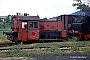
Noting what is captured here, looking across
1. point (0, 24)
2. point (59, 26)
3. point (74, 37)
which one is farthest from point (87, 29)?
point (0, 24)

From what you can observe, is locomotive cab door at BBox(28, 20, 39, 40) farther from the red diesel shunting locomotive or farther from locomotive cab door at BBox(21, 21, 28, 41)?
locomotive cab door at BBox(21, 21, 28, 41)

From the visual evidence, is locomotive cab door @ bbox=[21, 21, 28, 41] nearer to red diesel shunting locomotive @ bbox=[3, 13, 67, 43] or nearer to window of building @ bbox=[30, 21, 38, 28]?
red diesel shunting locomotive @ bbox=[3, 13, 67, 43]

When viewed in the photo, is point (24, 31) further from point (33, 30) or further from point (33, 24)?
point (33, 24)

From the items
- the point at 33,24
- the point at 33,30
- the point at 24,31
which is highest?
the point at 33,24

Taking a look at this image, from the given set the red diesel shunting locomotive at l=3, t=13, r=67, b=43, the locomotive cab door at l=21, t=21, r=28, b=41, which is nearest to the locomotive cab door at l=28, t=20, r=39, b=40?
the red diesel shunting locomotive at l=3, t=13, r=67, b=43

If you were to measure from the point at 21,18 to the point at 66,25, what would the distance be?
7871 mm

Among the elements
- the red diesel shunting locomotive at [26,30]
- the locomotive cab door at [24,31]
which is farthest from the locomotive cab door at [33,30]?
the locomotive cab door at [24,31]

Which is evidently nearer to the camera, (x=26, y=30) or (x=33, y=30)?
(x=26, y=30)

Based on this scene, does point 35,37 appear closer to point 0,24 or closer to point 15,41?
point 15,41

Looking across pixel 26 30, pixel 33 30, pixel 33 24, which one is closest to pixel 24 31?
pixel 26 30

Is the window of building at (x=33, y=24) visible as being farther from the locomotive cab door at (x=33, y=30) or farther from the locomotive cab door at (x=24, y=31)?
the locomotive cab door at (x=24, y=31)

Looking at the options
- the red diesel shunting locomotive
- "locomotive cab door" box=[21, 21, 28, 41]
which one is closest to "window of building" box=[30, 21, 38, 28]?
the red diesel shunting locomotive

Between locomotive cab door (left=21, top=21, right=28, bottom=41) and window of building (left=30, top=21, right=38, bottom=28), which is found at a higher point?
window of building (left=30, top=21, right=38, bottom=28)

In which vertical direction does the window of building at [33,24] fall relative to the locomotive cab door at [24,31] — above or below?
above
